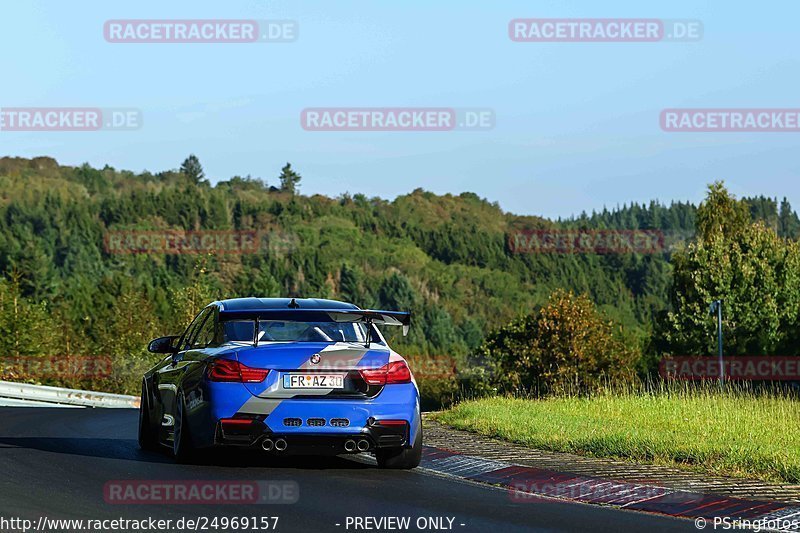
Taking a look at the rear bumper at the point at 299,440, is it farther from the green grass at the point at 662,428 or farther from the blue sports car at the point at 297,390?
the green grass at the point at 662,428

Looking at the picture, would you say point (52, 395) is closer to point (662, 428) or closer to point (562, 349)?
point (662, 428)

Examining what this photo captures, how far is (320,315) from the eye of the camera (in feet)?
39.1

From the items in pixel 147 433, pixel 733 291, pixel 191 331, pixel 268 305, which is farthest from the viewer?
pixel 733 291

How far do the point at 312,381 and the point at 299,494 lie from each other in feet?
4.85

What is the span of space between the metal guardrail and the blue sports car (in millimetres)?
16987

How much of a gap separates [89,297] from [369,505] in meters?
118

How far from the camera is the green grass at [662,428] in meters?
11.3

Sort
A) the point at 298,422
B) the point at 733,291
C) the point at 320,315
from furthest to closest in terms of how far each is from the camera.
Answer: the point at 733,291 < the point at 320,315 < the point at 298,422

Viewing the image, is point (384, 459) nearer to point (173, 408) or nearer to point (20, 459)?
point (173, 408)

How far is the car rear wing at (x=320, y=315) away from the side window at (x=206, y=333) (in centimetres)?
44

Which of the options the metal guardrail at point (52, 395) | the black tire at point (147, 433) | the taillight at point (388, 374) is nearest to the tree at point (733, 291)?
the metal guardrail at point (52, 395)

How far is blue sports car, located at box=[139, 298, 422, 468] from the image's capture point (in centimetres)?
1088

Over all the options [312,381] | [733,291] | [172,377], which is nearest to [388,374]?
[312,381]

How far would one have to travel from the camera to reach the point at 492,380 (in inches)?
3863
